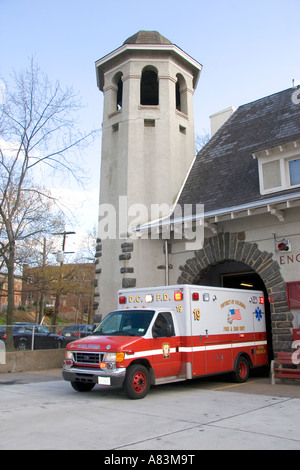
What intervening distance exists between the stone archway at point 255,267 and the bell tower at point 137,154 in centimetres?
174

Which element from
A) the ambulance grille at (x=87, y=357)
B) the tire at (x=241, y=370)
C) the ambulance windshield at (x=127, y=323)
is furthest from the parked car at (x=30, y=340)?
the tire at (x=241, y=370)

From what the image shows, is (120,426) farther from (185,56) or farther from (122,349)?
(185,56)

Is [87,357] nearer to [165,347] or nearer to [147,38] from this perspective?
[165,347]

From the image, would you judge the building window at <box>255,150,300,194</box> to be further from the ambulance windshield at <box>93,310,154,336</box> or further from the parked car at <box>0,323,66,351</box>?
the parked car at <box>0,323,66,351</box>

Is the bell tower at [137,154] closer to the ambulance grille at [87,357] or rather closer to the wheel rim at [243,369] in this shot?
the wheel rim at [243,369]

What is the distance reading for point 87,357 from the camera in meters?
9.62

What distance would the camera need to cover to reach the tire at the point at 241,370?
11.9m

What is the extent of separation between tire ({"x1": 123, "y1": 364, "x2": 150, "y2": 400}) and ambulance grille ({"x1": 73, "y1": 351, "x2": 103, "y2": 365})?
74 cm

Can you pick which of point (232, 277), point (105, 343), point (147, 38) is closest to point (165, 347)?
point (105, 343)

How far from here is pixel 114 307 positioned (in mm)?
16188

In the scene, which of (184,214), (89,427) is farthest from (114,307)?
(89,427)

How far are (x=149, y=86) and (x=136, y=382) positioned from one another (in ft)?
50.4

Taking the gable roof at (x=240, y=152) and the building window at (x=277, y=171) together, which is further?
the gable roof at (x=240, y=152)

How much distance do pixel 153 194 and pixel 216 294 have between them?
20.9 ft
